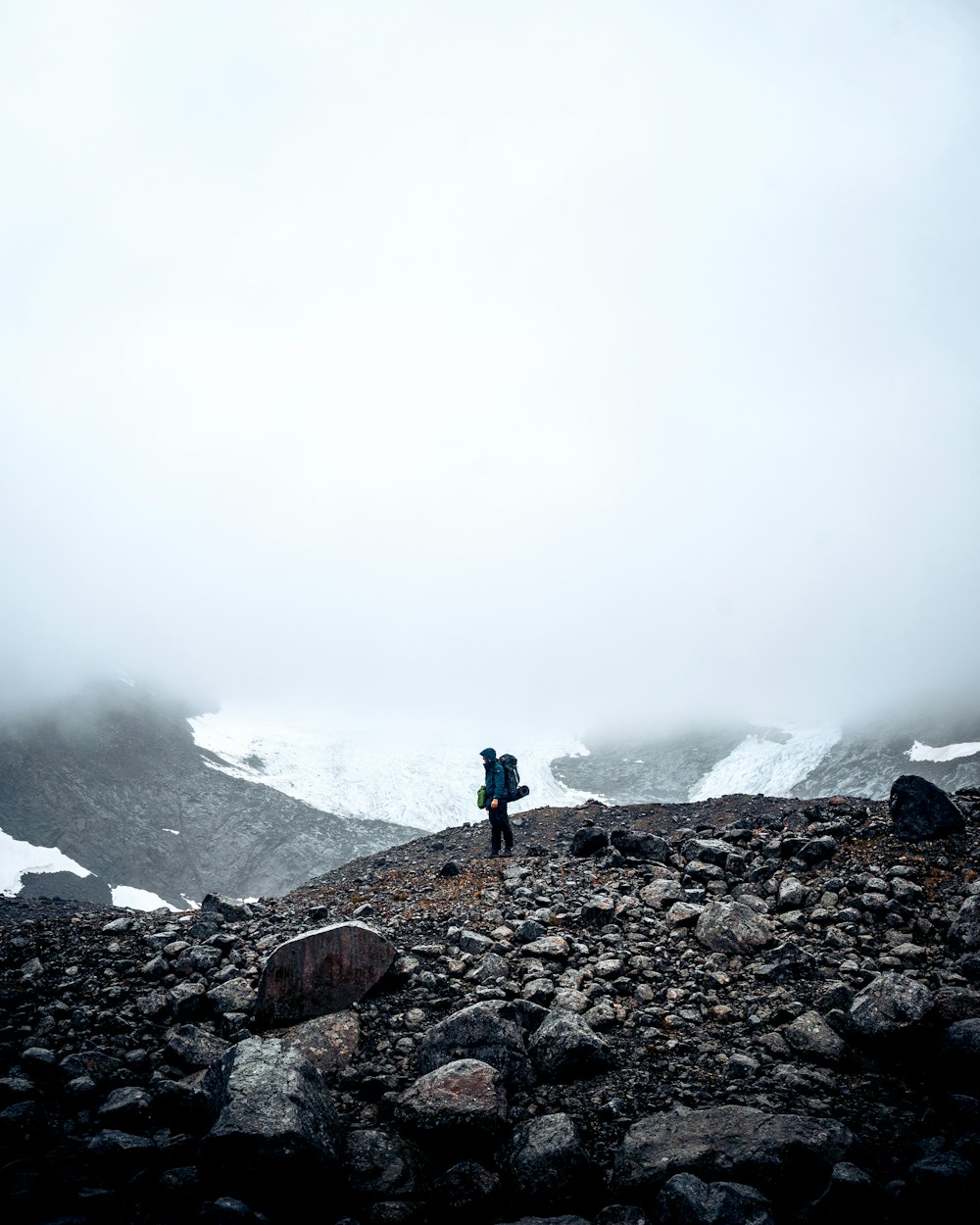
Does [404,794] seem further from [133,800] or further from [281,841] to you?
[133,800]

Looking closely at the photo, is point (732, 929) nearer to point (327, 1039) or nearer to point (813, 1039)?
point (813, 1039)

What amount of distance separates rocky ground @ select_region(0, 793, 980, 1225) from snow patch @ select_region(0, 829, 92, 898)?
211 feet

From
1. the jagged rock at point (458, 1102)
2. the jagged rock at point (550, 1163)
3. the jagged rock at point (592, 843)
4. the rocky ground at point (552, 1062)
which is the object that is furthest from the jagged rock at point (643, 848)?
the jagged rock at point (550, 1163)

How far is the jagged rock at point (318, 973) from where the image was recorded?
5.26m

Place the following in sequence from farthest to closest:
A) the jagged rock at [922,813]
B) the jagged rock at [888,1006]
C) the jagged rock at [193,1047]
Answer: the jagged rock at [922,813], the jagged rock at [193,1047], the jagged rock at [888,1006]

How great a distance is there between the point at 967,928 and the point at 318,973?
18.2ft

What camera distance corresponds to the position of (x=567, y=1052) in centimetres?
441

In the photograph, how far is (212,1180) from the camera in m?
3.42

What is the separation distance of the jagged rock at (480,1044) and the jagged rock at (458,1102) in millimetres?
277

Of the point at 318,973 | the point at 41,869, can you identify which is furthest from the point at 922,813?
the point at 41,869

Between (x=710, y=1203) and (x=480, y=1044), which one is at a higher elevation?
(x=480, y=1044)

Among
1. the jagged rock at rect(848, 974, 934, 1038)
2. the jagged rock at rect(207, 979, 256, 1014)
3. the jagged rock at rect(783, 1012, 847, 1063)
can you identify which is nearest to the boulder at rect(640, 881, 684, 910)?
the jagged rock at rect(783, 1012, 847, 1063)

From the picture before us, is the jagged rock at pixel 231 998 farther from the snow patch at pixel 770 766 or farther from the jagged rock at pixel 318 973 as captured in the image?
the snow patch at pixel 770 766

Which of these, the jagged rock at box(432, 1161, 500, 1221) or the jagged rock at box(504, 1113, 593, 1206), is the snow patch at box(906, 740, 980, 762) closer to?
the jagged rock at box(504, 1113, 593, 1206)
